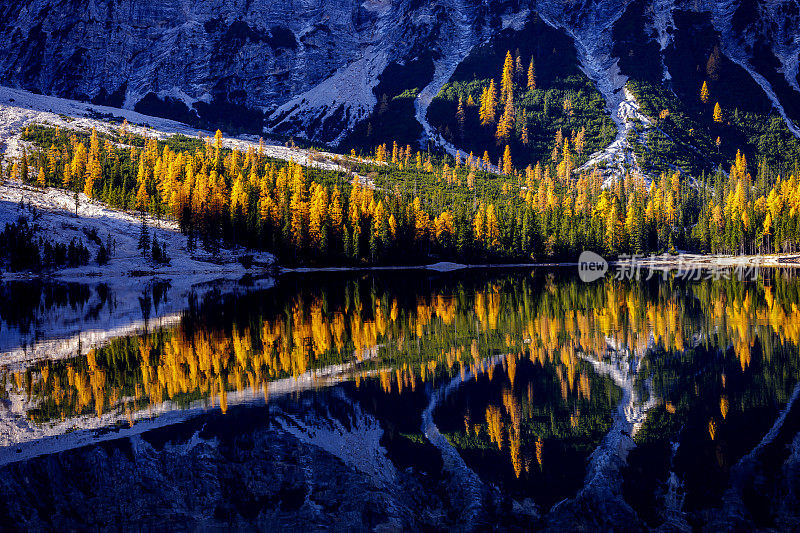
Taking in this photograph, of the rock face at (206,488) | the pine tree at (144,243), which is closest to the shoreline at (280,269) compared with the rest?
the pine tree at (144,243)

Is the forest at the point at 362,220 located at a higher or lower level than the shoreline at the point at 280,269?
higher

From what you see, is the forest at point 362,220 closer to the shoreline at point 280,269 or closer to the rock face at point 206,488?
the shoreline at point 280,269

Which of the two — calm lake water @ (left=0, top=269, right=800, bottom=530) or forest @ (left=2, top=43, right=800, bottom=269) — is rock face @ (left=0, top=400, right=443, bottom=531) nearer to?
calm lake water @ (left=0, top=269, right=800, bottom=530)

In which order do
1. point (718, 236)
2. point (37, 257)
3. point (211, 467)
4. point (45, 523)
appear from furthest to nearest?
1. point (718, 236)
2. point (37, 257)
3. point (211, 467)
4. point (45, 523)

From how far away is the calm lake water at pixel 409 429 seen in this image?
1193 cm

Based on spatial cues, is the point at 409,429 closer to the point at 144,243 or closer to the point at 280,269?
the point at 280,269

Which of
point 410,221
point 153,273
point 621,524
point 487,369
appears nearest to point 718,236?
point 410,221

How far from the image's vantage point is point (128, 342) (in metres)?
30.5

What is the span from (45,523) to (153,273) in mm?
100591

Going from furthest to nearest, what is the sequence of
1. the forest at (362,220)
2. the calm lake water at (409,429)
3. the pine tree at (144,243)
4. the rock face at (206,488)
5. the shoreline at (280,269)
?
1. the forest at (362,220)
2. the pine tree at (144,243)
3. the shoreline at (280,269)
4. the calm lake water at (409,429)
5. the rock face at (206,488)

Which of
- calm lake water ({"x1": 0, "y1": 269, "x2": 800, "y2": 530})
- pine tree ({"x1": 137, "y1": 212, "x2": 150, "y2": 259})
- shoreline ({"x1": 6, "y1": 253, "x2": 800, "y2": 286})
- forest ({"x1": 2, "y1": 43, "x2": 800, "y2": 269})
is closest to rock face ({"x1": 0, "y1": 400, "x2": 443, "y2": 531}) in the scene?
calm lake water ({"x1": 0, "y1": 269, "x2": 800, "y2": 530})

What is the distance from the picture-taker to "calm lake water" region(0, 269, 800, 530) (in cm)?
1193

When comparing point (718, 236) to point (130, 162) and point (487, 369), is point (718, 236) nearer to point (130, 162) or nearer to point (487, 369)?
point (487, 369)

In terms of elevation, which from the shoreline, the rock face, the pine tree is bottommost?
the rock face
